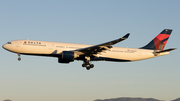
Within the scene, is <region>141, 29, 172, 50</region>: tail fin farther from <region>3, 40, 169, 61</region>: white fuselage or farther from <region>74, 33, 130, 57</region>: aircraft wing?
<region>74, 33, 130, 57</region>: aircraft wing

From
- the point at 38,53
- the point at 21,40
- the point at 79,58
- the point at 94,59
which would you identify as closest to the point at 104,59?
the point at 94,59

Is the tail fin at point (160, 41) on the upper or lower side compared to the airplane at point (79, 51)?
upper

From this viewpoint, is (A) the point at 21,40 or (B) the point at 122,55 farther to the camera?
(B) the point at 122,55

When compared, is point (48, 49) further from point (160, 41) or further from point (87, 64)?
point (160, 41)

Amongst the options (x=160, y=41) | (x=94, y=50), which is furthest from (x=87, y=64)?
(x=160, y=41)

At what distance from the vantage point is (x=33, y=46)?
36406 mm

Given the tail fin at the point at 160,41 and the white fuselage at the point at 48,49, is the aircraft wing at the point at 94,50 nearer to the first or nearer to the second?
the white fuselage at the point at 48,49

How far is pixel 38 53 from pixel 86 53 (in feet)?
24.0

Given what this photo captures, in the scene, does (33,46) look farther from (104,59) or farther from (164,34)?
(164,34)

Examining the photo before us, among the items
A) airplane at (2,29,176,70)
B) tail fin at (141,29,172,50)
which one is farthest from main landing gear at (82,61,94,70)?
tail fin at (141,29,172,50)

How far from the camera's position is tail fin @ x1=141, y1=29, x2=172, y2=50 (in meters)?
44.9

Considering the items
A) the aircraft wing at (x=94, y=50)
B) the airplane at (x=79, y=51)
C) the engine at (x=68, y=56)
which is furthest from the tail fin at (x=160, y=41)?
the engine at (x=68, y=56)

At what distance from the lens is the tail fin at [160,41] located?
4488cm

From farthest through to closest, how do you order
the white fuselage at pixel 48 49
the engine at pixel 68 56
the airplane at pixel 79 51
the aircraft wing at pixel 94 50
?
the white fuselage at pixel 48 49 → the airplane at pixel 79 51 → the engine at pixel 68 56 → the aircraft wing at pixel 94 50
